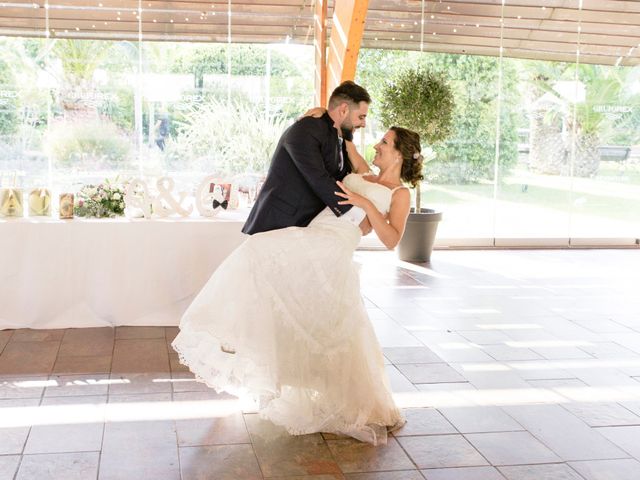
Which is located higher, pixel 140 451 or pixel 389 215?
pixel 389 215

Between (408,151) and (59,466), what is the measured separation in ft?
7.34

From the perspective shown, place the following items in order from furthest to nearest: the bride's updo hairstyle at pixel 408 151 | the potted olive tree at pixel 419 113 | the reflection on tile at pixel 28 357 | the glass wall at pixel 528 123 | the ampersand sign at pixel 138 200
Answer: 1. the glass wall at pixel 528 123
2. the potted olive tree at pixel 419 113
3. the ampersand sign at pixel 138 200
4. the reflection on tile at pixel 28 357
5. the bride's updo hairstyle at pixel 408 151

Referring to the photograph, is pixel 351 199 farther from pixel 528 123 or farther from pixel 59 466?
pixel 528 123

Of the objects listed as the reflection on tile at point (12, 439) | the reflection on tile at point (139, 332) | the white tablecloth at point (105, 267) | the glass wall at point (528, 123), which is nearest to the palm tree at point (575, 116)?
the glass wall at point (528, 123)

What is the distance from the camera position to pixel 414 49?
11117 mm

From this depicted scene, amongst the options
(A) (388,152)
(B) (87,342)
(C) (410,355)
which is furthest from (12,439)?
(C) (410,355)

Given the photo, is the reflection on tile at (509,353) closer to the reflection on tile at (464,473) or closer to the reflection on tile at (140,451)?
the reflection on tile at (464,473)

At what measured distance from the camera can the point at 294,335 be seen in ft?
13.4

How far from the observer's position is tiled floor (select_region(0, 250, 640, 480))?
3689mm

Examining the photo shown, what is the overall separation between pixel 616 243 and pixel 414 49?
156 inches

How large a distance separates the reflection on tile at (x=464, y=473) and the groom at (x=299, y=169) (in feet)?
4.26

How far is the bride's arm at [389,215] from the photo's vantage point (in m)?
4.10

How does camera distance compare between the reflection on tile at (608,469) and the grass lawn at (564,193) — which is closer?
the reflection on tile at (608,469)

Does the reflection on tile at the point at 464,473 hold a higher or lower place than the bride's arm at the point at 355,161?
lower
